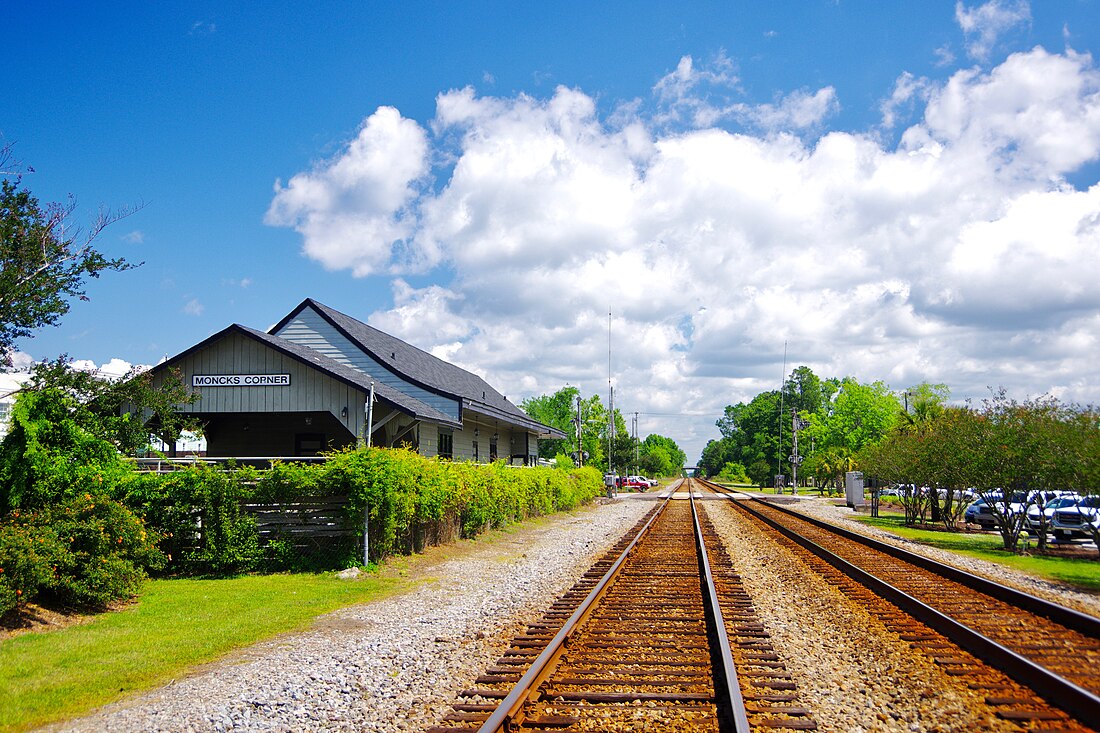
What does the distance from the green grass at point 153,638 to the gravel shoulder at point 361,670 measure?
0.35 m

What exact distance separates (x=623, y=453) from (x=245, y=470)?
76463 mm

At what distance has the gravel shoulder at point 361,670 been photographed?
5.95 metres

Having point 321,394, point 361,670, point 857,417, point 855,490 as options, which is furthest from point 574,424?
point 361,670

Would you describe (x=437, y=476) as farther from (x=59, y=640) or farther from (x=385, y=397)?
(x=59, y=640)

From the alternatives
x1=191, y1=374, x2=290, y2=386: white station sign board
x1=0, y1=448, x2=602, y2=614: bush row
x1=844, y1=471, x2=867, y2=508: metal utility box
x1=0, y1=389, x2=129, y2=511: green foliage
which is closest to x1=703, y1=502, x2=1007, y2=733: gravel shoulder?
A: x1=0, y1=448, x2=602, y2=614: bush row

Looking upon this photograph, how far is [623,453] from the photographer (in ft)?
289

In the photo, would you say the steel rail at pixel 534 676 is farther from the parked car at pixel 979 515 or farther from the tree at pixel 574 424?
the tree at pixel 574 424

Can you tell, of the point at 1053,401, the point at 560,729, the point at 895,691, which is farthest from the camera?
the point at 1053,401

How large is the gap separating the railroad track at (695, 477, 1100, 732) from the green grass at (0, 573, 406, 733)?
7.14 m

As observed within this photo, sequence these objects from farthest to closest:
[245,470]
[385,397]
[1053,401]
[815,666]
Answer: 1. [385,397]
2. [1053,401]
3. [245,470]
4. [815,666]

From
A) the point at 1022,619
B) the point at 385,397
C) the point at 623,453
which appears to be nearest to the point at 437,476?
the point at 385,397

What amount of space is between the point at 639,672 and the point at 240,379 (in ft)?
57.8

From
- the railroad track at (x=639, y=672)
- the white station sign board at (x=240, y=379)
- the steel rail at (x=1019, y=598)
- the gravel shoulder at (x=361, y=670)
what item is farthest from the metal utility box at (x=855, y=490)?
the railroad track at (x=639, y=672)

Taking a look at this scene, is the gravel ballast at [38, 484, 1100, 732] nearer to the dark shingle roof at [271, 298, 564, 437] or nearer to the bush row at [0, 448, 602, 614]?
the bush row at [0, 448, 602, 614]
